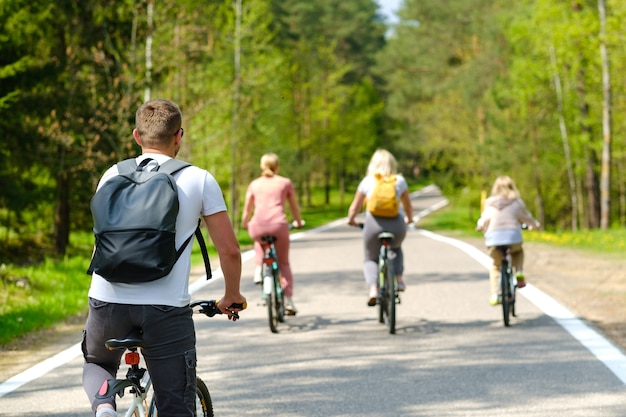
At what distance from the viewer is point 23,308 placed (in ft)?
37.2

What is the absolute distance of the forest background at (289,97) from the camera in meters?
21.4

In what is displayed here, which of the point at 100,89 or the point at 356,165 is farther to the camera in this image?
the point at 356,165

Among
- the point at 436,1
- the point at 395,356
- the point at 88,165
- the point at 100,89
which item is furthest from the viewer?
the point at 436,1

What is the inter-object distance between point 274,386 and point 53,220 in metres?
21.4

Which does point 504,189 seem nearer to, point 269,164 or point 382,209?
point 382,209

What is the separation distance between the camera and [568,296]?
12.6 m

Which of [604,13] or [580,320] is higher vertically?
[604,13]

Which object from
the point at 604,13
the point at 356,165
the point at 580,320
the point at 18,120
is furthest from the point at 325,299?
the point at 356,165

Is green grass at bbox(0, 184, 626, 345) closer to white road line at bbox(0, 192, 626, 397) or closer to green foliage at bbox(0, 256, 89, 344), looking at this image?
green foliage at bbox(0, 256, 89, 344)

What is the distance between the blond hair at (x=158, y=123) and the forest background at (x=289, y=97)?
8856 millimetres

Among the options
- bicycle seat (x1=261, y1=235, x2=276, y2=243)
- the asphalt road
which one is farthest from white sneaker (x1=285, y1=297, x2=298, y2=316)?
bicycle seat (x1=261, y1=235, x2=276, y2=243)

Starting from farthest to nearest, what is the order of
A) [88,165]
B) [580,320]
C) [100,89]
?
1. [100,89]
2. [88,165]
3. [580,320]

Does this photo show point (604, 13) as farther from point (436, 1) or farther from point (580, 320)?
point (436, 1)

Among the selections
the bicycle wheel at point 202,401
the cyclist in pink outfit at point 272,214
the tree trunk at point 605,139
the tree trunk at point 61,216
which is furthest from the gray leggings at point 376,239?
the tree trunk at point 605,139
